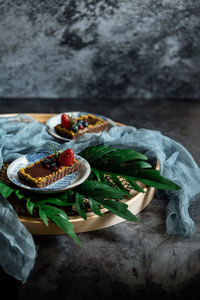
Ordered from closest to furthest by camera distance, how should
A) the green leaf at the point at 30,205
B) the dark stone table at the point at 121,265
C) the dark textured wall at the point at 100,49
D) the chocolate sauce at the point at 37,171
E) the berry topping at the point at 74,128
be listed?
the dark stone table at the point at 121,265 < the green leaf at the point at 30,205 < the chocolate sauce at the point at 37,171 < the berry topping at the point at 74,128 < the dark textured wall at the point at 100,49

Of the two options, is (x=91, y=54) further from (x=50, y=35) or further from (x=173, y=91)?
(x=173, y=91)

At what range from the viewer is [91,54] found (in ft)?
7.63

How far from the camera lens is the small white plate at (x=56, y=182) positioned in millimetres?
1062

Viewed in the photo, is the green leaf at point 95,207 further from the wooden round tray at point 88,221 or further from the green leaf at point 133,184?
the green leaf at point 133,184

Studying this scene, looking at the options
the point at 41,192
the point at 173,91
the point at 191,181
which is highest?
the point at 41,192

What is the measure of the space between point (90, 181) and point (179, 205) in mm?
286

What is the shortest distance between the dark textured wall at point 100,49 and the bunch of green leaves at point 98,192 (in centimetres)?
120

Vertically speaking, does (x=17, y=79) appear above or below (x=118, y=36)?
below

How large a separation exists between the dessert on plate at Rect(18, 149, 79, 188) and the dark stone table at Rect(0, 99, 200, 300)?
6.7 inches

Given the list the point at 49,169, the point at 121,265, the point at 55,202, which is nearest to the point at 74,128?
the point at 49,169

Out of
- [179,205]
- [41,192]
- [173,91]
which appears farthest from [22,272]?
[173,91]

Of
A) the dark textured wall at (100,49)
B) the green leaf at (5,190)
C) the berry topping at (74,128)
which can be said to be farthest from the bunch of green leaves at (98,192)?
the dark textured wall at (100,49)

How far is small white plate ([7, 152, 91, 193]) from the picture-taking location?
1.06m

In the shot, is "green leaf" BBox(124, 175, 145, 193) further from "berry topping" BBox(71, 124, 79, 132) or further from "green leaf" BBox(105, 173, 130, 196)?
"berry topping" BBox(71, 124, 79, 132)
